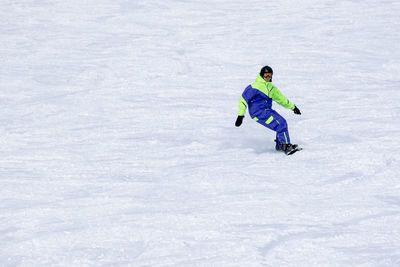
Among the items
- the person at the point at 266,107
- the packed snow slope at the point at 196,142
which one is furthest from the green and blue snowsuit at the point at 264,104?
the packed snow slope at the point at 196,142

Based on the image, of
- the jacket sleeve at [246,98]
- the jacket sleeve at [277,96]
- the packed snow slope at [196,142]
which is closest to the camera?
the packed snow slope at [196,142]

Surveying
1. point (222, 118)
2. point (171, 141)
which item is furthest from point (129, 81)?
point (171, 141)

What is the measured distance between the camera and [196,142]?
9164mm

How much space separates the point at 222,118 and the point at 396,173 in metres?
4.13

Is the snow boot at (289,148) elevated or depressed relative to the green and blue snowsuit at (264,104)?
depressed

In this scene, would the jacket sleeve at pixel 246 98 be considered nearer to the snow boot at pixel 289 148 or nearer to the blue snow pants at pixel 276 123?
the blue snow pants at pixel 276 123

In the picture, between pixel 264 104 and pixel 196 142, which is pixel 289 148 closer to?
pixel 264 104

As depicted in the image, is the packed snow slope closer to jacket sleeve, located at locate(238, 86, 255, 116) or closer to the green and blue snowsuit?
the green and blue snowsuit

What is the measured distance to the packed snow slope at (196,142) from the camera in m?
5.43

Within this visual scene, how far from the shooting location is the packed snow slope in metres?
5.43

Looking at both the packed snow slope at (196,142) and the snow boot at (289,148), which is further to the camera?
the snow boot at (289,148)

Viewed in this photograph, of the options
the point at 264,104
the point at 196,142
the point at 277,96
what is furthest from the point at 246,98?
the point at 196,142

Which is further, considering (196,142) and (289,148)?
(196,142)

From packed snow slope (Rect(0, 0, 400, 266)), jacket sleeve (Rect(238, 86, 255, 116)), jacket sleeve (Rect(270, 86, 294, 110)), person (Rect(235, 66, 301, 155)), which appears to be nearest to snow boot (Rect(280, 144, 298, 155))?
person (Rect(235, 66, 301, 155))
